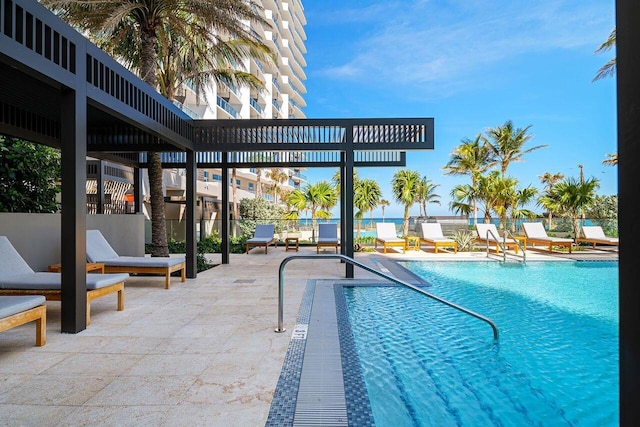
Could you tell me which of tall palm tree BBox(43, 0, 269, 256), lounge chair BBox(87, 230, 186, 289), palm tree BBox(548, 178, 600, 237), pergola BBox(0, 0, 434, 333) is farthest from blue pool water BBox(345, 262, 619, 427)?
palm tree BBox(548, 178, 600, 237)

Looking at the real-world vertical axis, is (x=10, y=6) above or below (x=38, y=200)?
above

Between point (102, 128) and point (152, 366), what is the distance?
19.2ft

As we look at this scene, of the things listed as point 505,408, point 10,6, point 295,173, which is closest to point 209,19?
point 10,6

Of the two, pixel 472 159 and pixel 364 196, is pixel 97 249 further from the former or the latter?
pixel 472 159

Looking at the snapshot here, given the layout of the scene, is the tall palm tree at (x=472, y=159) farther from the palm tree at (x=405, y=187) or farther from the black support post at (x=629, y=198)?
the black support post at (x=629, y=198)

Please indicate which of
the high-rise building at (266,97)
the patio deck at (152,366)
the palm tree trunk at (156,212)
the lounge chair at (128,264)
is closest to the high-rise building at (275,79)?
the high-rise building at (266,97)

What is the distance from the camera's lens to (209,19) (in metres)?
7.95

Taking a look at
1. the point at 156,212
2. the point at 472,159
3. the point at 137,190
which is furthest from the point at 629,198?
the point at 472,159

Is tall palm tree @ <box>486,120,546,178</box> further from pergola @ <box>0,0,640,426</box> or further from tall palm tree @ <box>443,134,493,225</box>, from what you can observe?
pergola @ <box>0,0,640,426</box>

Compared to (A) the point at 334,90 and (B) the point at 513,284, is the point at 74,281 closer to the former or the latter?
(B) the point at 513,284

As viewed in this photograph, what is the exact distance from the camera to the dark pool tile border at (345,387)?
7.52 ft

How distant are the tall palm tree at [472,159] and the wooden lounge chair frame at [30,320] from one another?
70.2 ft

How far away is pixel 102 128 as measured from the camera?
280 inches

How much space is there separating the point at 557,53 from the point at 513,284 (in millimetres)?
33476
